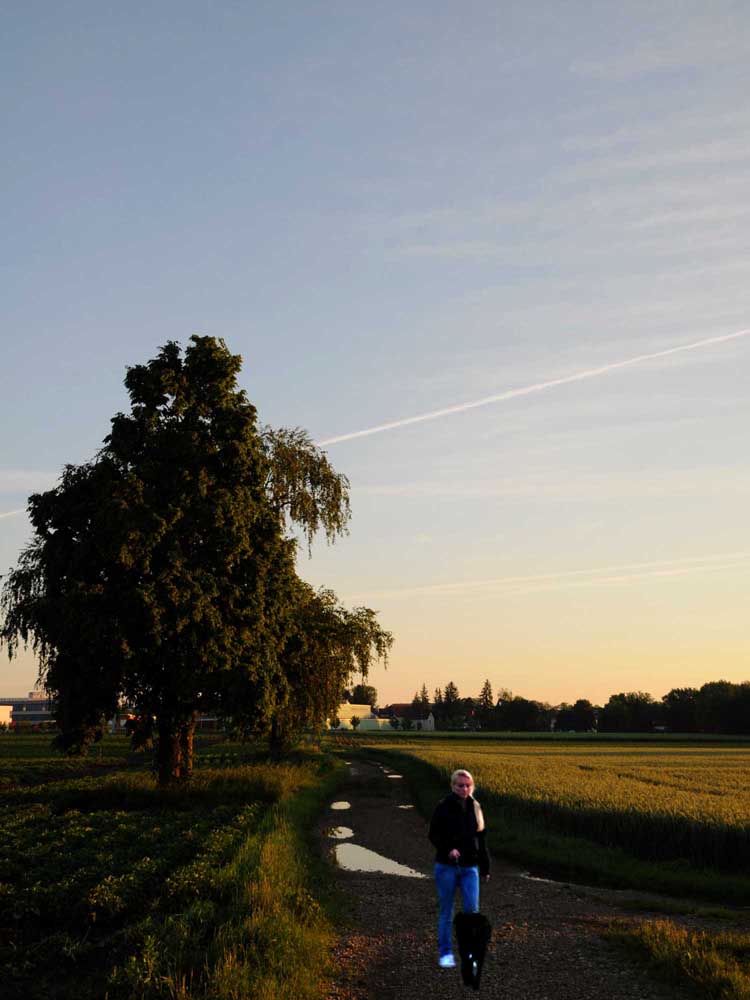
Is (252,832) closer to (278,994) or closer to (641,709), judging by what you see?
(278,994)

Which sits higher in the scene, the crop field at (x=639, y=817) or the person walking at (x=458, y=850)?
the person walking at (x=458, y=850)

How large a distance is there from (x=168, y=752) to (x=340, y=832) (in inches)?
364

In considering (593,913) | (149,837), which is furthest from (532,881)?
(149,837)

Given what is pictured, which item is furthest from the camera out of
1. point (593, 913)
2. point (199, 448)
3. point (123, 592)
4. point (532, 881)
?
point (199, 448)

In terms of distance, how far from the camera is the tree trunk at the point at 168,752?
34.9 metres

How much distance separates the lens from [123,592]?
104 feet

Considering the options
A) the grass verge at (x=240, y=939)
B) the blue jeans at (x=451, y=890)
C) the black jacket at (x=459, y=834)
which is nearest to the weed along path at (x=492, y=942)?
the grass verge at (x=240, y=939)

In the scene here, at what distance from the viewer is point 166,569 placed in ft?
104

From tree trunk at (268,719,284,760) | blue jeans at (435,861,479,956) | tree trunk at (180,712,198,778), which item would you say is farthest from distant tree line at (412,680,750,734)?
blue jeans at (435,861,479,956)

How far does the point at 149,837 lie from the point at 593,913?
38.3 ft

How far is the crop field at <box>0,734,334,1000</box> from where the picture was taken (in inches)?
442

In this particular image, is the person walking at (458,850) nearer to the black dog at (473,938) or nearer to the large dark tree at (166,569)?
the black dog at (473,938)

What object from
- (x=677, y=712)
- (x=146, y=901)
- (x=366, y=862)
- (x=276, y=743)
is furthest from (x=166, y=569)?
(x=677, y=712)

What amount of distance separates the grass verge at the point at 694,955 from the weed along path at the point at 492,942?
30cm
